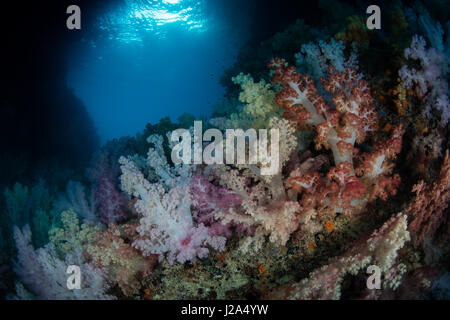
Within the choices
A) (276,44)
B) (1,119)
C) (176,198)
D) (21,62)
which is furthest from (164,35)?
(176,198)

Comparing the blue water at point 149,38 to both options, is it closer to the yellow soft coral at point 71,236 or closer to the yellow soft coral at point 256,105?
the yellow soft coral at point 256,105

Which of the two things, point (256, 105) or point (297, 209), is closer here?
point (297, 209)

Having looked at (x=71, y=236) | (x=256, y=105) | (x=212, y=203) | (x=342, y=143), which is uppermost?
(x=256, y=105)

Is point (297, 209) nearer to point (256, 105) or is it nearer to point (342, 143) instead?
point (342, 143)

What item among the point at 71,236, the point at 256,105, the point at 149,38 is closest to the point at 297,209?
the point at 256,105

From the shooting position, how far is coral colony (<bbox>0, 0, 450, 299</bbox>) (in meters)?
2.48

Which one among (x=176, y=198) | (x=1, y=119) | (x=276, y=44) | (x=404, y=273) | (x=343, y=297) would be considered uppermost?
(x=276, y=44)

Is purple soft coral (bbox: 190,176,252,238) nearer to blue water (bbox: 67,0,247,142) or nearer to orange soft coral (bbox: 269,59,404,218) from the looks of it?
orange soft coral (bbox: 269,59,404,218)

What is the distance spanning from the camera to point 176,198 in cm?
325

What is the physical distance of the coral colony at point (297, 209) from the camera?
8.15 feet

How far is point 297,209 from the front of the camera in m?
2.87
